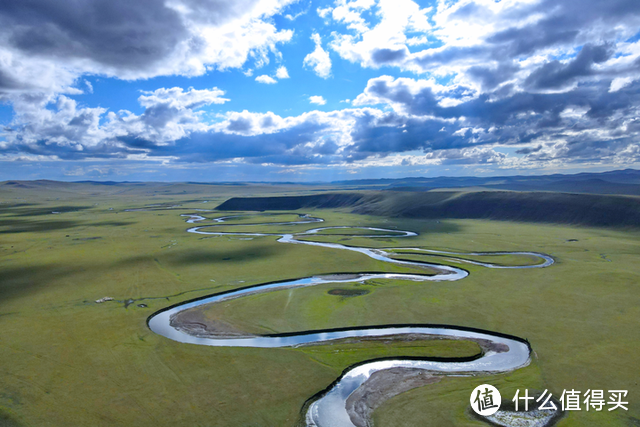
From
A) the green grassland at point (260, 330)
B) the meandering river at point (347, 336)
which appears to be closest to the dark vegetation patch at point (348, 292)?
the green grassland at point (260, 330)

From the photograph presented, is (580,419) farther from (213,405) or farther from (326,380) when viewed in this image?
(213,405)

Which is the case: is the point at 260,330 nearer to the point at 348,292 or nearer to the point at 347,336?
the point at 347,336

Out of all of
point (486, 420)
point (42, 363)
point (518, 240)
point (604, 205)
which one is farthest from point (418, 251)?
point (604, 205)

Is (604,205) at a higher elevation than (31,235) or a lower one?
higher

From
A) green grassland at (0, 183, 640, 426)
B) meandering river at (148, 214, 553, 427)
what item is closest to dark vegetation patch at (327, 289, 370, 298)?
green grassland at (0, 183, 640, 426)

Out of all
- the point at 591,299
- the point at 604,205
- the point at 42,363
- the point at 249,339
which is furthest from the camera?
the point at 604,205

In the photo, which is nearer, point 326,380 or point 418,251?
point 326,380

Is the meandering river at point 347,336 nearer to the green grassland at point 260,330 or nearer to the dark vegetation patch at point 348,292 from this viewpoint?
the green grassland at point 260,330

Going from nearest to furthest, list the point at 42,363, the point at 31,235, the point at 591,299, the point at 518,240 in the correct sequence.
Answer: the point at 42,363 < the point at 591,299 < the point at 518,240 < the point at 31,235

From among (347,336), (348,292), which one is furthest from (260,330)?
(348,292)
